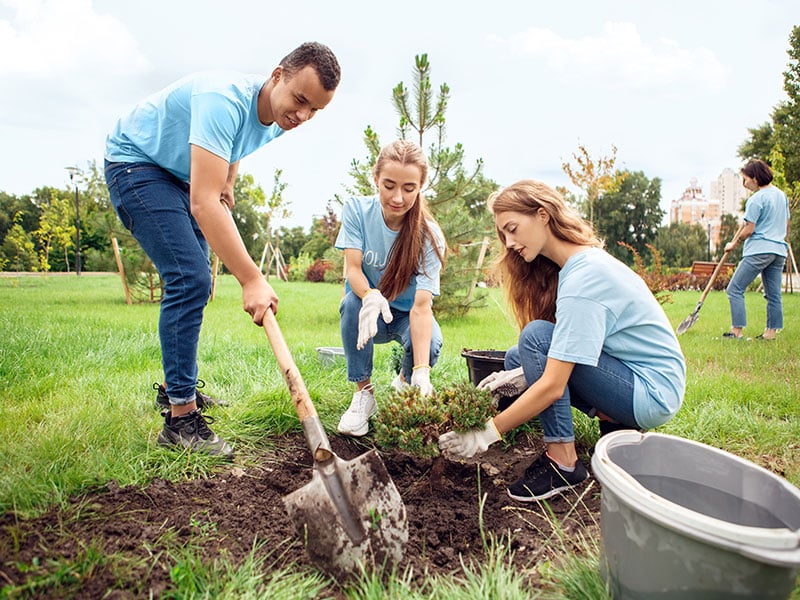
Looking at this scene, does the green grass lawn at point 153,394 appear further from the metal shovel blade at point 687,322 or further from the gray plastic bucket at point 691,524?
the gray plastic bucket at point 691,524

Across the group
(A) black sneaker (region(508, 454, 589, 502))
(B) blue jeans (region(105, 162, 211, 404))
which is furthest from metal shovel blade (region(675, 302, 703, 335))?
(B) blue jeans (region(105, 162, 211, 404))

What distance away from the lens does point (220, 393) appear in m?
3.04

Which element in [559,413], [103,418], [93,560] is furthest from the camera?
[103,418]

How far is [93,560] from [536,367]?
63.4 inches

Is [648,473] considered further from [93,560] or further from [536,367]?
[93,560]

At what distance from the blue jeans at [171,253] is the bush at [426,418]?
87 centimetres

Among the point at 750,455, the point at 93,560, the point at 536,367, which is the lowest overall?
the point at 750,455

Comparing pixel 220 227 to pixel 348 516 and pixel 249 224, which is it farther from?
pixel 249 224

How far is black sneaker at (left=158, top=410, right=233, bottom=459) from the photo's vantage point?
2172 millimetres

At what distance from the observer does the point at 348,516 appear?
1.58 m

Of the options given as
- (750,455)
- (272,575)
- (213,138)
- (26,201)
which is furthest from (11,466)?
(26,201)

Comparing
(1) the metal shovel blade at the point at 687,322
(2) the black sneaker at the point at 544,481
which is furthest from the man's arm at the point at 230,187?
(1) the metal shovel blade at the point at 687,322

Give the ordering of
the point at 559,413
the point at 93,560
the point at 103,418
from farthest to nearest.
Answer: the point at 103,418 → the point at 559,413 → the point at 93,560

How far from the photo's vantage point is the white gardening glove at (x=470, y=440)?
6.49 ft
